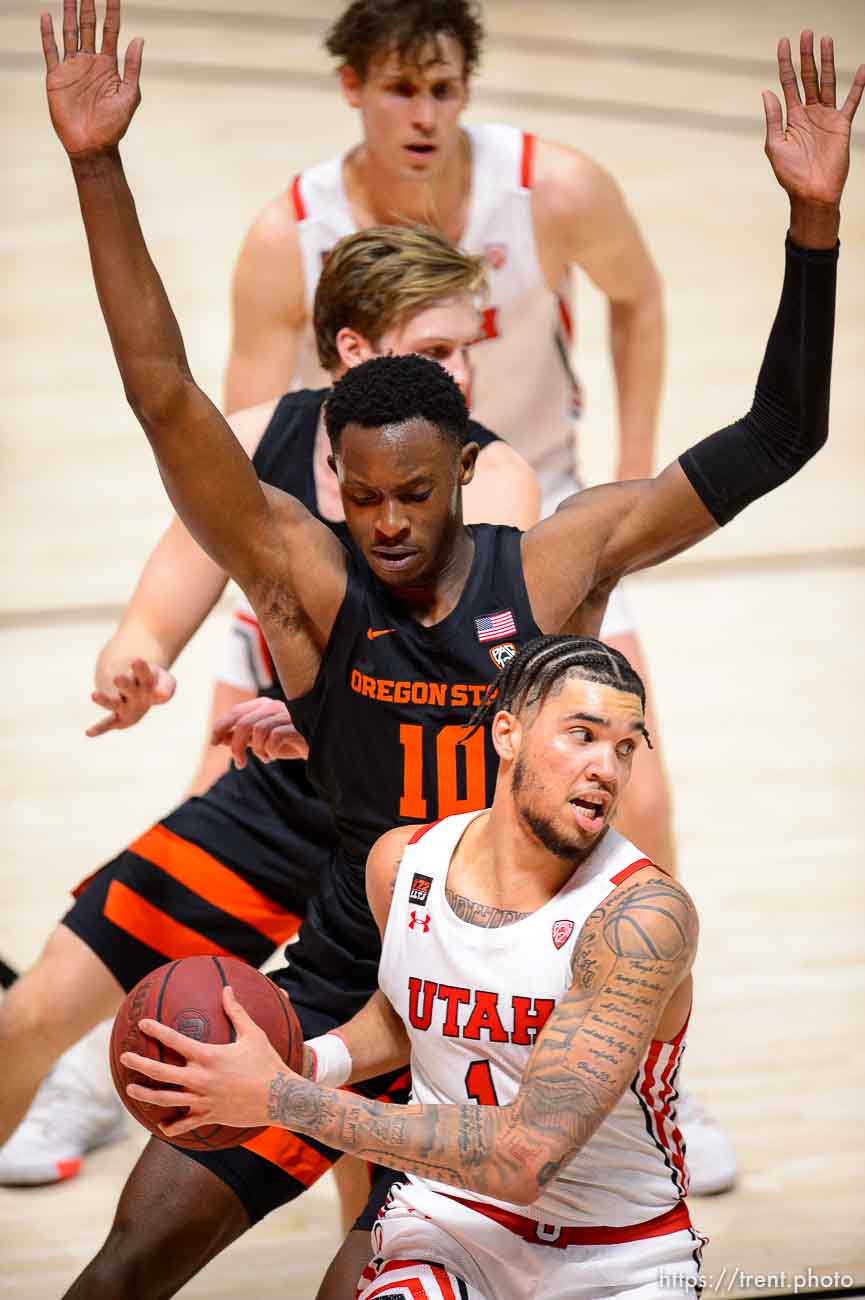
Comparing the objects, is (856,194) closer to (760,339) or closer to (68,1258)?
(760,339)

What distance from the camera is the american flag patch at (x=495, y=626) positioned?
3.23 m

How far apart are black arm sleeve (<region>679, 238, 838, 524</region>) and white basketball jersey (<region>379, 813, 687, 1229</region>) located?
0.64m

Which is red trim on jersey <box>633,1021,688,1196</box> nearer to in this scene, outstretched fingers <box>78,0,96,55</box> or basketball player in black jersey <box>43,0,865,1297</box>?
basketball player in black jersey <box>43,0,865,1297</box>

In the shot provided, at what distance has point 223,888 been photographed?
161 inches

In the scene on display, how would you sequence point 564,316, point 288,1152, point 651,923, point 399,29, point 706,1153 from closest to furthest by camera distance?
point 651,923 < point 288,1152 < point 706,1153 < point 399,29 < point 564,316

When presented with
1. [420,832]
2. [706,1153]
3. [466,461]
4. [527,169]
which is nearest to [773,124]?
[466,461]

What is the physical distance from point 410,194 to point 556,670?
237cm

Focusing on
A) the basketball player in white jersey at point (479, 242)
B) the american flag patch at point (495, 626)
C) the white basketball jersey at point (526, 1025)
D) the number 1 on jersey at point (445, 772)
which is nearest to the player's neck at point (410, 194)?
the basketball player in white jersey at point (479, 242)

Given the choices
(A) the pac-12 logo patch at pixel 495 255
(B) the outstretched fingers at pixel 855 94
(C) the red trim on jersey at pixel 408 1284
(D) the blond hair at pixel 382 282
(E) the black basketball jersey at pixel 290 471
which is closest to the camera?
(C) the red trim on jersey at pixel 408 1284

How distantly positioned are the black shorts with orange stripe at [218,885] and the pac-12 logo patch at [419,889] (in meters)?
0.98

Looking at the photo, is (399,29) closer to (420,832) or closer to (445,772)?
(445,772)

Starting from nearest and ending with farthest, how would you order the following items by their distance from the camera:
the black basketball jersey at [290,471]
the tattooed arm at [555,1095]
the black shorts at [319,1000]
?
1. the tattooed arm at [555,1095]
2. the black shorts at [319,1000]
3. the black basketball jersey at [290,471]

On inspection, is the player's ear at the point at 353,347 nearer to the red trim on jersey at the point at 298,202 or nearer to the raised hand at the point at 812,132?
the raised hand at the point at 812,132

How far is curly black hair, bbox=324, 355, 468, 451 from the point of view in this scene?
314cm
